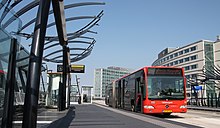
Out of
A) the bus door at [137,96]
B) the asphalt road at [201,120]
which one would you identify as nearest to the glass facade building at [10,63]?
the asphalt road at [201,120]

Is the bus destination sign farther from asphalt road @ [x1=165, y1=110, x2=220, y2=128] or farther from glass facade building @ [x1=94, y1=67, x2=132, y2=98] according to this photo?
glass facade building @ [x1=94, y1=67, x2=132, y2=98]

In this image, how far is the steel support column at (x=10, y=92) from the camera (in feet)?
17.5

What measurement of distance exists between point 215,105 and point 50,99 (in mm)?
17473

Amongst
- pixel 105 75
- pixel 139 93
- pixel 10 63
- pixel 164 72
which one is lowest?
pixel 139 93

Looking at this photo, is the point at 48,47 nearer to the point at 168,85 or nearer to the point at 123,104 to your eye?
the point at 123,104

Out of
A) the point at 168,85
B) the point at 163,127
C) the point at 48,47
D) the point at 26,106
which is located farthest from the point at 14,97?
the point at 48,47

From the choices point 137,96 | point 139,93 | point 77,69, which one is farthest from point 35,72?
point 77,69

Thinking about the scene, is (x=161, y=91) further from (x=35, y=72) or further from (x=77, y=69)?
(x=77, y=69)

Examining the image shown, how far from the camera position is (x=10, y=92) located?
17.9 feet

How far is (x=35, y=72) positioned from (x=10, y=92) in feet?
3.01

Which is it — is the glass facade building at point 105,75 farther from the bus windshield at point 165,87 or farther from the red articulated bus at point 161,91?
the bus windshield at point 165,87

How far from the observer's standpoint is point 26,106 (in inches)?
241

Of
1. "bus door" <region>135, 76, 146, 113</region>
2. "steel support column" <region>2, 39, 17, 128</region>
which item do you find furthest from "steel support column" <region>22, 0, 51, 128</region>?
"bus door" <region>135, 76, 146, 113</region>

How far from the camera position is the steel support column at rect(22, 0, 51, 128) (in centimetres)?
612
